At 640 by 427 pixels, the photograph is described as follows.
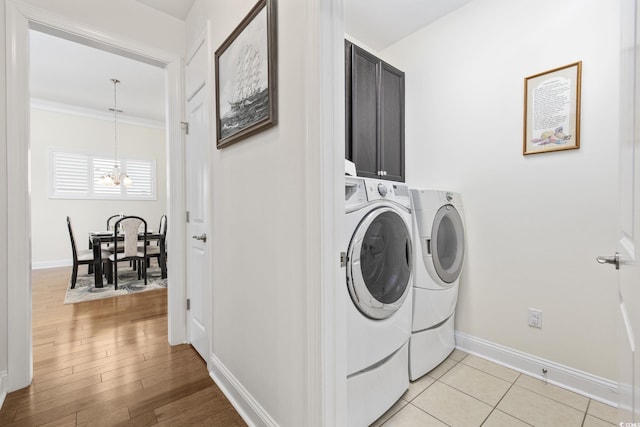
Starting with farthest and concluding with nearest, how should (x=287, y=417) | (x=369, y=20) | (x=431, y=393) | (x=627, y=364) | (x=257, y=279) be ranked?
(x=369, y=20)
(x=431, y=393)
(x=257, y=279)
(x=287, y=417)
(x=627, y=364)

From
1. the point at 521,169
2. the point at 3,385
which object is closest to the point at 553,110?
the point at 521,169

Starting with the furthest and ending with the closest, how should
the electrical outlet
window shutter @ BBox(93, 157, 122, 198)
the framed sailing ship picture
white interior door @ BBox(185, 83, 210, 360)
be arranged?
1. window shutter @ BBox(93, 157, 122, 198)
2. white interior door @ BBox(185, 83, 210, 360)
3. the electrical outlet
4. the framed sailing ship picture

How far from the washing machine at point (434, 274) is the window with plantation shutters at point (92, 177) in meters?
5.90

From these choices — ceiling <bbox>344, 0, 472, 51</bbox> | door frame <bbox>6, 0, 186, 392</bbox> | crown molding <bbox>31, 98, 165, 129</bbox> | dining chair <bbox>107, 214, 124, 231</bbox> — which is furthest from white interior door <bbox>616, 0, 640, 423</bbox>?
crown molding <bbox>31, 98, 165, 129</bbox>

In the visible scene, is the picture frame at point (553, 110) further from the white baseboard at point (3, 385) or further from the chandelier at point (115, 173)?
the chandelier at point (115, 173)

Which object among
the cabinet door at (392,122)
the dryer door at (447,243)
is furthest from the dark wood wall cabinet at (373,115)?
the dryer door at (447,243)

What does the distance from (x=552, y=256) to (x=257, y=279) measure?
1.82 meters

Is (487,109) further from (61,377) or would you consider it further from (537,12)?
(61,377)

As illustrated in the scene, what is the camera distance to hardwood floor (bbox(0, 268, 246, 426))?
4.71ft

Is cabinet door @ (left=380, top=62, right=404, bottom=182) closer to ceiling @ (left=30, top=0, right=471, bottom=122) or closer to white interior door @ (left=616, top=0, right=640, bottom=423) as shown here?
ceiling @ (left=30, top=0, right=471, bottom=122)

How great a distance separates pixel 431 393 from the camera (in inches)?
63.9

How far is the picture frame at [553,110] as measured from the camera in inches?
65.9

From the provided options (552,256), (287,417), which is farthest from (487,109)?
(287,417)

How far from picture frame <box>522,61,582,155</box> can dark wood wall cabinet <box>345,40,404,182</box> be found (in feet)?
2.93
